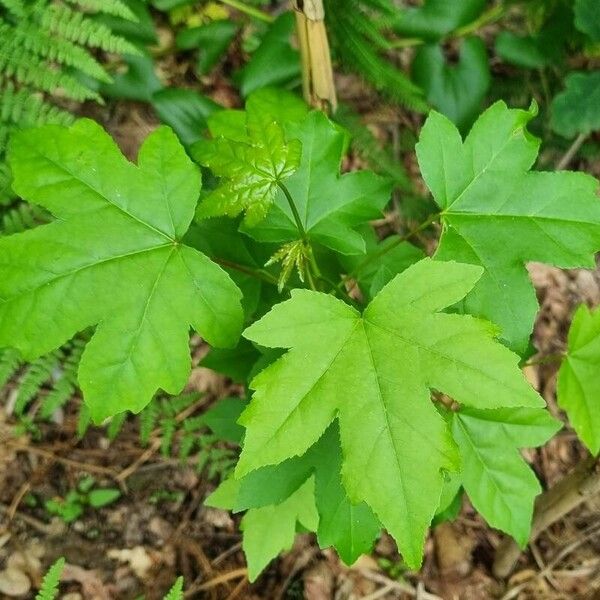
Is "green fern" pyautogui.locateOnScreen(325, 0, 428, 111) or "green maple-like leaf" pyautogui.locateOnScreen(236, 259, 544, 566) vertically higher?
"green fern" pyautogui.locateOnScreen(325, 0, 428, 111)

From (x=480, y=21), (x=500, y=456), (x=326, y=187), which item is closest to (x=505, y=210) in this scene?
(x=326, y=187)

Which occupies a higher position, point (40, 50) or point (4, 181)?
point (40, 50)

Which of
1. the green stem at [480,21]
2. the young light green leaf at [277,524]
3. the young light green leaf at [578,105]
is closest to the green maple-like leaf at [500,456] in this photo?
the young light green leaf at [277,524]

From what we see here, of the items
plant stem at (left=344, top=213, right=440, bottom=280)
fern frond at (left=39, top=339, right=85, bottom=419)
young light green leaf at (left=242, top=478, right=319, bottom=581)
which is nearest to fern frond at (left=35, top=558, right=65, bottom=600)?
young light green leaf at (left=242, top=478, right=319, bottom=581)

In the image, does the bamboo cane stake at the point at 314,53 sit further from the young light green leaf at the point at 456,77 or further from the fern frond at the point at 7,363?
the fern frond at the point at 7,363

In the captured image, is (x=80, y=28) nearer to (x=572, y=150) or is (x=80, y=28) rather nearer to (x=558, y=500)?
(x=572, y=150)

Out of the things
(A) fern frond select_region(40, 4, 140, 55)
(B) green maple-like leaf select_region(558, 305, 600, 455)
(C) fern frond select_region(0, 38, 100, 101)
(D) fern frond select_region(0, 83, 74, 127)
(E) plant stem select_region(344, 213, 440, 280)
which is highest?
(A) fern frond select_region(40, 4, 140, 55)

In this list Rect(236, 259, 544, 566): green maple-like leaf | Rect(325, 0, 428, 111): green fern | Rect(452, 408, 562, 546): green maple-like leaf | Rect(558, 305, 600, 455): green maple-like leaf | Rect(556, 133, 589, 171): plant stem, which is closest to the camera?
Rect(236, 259, 544, 566): green maple-like leaf

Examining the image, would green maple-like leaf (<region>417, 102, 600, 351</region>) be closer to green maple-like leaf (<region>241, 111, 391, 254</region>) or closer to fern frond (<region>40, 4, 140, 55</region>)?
green maple-like leaf (<region>241, 111, 391, 254</region>)
